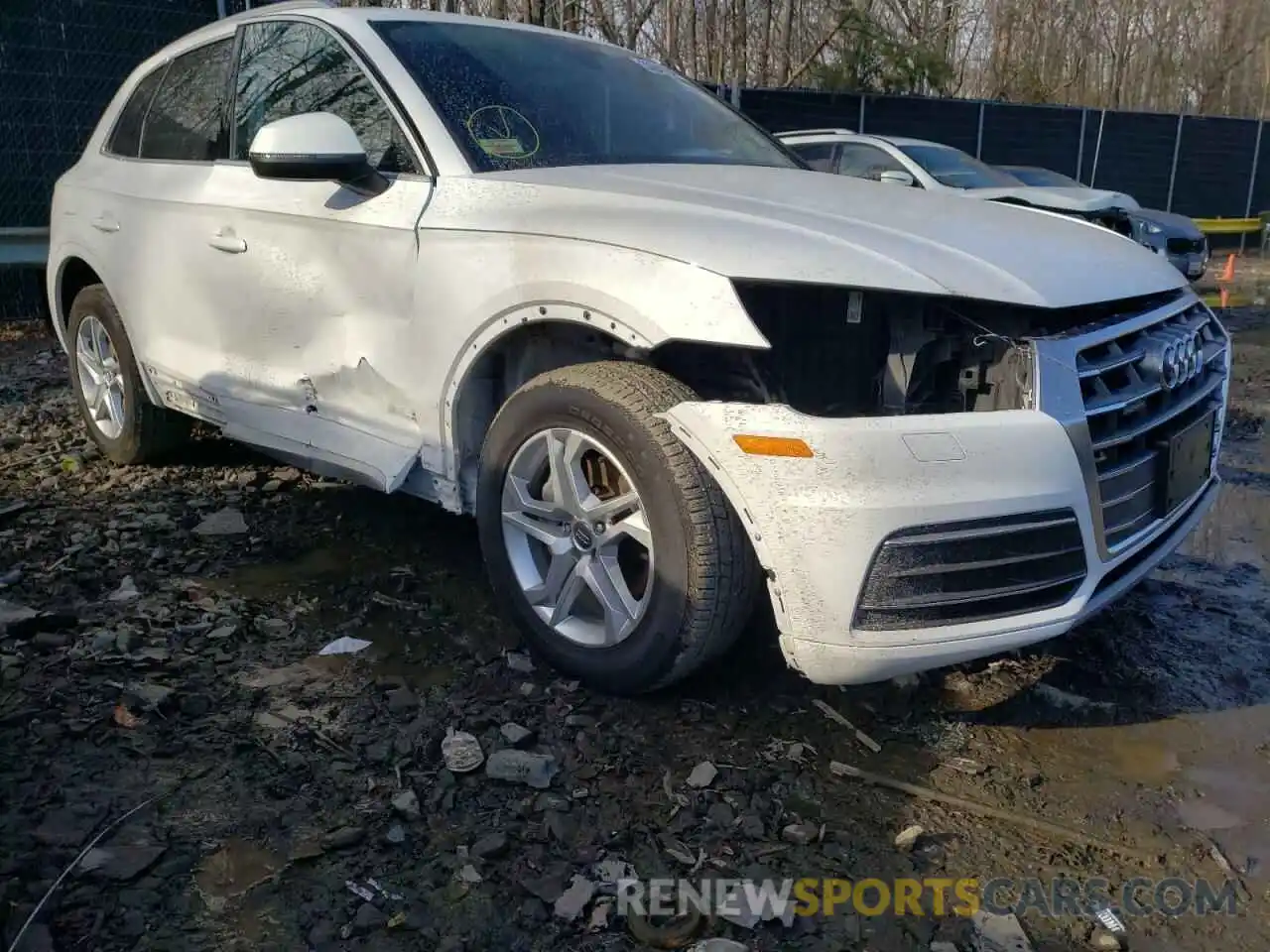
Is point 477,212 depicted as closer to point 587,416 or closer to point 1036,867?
point 587,416


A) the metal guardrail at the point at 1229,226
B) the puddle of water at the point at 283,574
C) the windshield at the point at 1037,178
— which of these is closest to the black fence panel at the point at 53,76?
the puddle of water at the point at 283,574

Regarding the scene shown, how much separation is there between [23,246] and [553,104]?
6416 millimetres

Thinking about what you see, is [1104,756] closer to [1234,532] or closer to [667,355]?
[667,355]

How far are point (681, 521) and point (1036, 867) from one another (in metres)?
1.05

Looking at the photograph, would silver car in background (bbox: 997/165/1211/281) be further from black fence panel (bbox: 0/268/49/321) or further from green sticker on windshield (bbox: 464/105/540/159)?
green sticker on windshield (bbox: 464/105/540/159)

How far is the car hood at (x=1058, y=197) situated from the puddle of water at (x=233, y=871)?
9.46m

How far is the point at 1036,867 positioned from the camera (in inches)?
89.4

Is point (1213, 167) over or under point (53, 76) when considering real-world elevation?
under

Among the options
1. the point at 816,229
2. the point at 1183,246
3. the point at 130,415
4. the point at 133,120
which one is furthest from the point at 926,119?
the point at 816,229

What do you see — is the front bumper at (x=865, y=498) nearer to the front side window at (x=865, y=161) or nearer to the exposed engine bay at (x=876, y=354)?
the exposed engine bay at (x=876, y=354)

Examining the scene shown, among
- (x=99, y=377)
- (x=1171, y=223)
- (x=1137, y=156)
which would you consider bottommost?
(x=99, y=377)

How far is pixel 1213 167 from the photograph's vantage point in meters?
20.9

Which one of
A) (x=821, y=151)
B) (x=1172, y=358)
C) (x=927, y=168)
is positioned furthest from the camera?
(x=821, y=151)

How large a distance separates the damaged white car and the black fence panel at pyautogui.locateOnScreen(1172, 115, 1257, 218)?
19.7 metres
